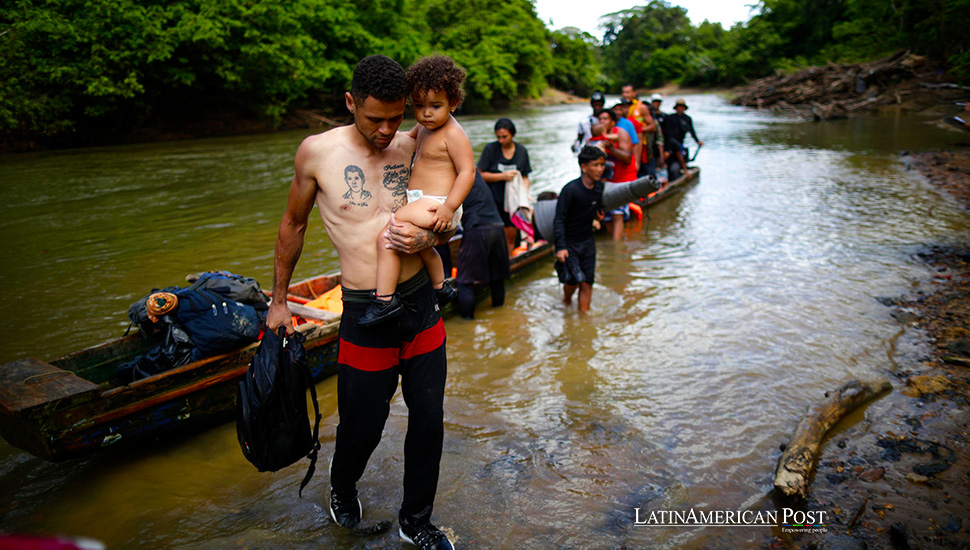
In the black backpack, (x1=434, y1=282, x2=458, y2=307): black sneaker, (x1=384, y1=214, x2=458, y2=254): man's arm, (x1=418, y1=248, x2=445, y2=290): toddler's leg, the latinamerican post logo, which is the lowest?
the latinamerican post logo

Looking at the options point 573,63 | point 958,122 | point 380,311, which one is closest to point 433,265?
point 380,311

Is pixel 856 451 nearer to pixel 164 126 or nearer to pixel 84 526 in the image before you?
pixel 84 526

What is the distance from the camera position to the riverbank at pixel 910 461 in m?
3.24

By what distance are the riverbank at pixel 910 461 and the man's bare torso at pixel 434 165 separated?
261 centimetres

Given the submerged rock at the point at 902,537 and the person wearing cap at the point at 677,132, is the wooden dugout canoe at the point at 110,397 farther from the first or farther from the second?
the person wearing cap at the point at 677,132

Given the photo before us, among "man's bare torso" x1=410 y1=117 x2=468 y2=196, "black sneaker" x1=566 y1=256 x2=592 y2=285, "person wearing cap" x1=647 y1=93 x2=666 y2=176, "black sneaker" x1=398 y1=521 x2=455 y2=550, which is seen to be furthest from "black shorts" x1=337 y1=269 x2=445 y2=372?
"person wearing cap" x1=647 y1=93 x2=666 y2=176

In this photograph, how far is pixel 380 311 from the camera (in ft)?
9.02

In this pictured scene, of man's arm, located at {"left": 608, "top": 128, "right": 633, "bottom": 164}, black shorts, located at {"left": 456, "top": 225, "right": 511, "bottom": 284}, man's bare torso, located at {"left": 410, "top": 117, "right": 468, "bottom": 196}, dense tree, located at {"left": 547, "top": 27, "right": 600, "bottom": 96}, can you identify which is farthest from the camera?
dense tree, located at {"left": 547, "top": 27, "right": 600, "bottom": 96}

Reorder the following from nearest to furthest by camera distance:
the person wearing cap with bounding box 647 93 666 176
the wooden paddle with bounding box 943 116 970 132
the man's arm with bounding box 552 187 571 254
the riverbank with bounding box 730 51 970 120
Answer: the wooden paddle with bounding box 943 116 970 132
the man's arm with bounding box 552 187 571 254
the person wearing cap with bounding box 647 93 666 176
the riverbank with bounding box 730 51 970 120

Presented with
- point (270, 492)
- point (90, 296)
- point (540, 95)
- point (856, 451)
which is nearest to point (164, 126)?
point (90, 296)

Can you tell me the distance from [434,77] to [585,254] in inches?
149

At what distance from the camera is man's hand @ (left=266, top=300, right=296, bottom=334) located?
2.98m

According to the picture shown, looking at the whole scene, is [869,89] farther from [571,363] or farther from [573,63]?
[573,63]

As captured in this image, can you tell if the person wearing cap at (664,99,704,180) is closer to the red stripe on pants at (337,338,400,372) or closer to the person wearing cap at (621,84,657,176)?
the person wearing cap at (621,84,657,176)
